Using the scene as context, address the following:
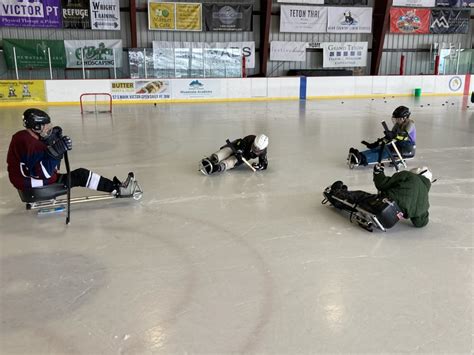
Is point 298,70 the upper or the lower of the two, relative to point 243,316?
upper

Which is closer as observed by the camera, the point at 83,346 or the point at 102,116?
the point at 83,346

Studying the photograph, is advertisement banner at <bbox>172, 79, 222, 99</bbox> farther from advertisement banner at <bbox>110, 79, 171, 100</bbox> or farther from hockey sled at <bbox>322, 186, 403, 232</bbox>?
hockey sled at <bbox>322, 186, 403, 232</bbox>

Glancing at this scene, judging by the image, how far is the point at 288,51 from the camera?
66.6ft

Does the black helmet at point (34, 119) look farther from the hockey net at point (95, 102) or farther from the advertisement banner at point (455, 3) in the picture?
the advertisement banner at point (455, 3)

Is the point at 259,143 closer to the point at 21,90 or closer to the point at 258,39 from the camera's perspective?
the point at 21,90

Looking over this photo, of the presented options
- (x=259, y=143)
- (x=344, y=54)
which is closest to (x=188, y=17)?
(x=344, y=54)

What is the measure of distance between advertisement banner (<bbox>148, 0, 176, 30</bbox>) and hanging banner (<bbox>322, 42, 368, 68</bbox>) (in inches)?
276

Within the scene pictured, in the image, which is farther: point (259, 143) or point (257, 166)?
point (257, 166)

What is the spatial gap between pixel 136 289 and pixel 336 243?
163 cm

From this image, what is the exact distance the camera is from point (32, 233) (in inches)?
149

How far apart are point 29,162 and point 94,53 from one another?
50.2 ft

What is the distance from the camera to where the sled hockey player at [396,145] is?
591cm

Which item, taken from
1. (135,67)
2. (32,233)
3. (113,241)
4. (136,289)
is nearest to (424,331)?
(136,289)

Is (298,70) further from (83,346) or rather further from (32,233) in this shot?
(83,346)
